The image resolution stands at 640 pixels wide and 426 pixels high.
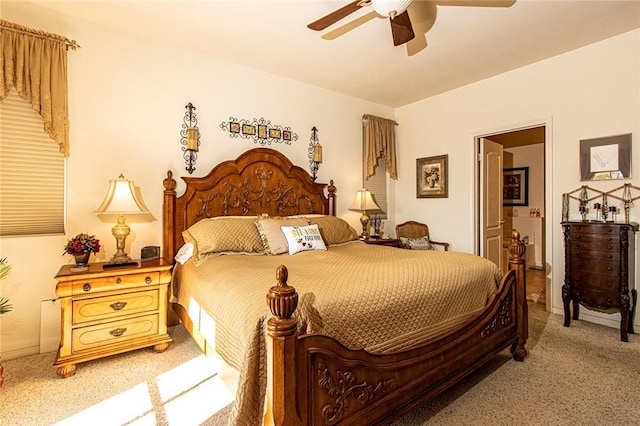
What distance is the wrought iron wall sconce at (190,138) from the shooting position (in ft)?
10.3

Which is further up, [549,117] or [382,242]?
[549,117]

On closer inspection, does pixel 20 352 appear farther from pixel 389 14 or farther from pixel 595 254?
pixel 595 254

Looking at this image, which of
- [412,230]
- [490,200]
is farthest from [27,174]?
[490,200]

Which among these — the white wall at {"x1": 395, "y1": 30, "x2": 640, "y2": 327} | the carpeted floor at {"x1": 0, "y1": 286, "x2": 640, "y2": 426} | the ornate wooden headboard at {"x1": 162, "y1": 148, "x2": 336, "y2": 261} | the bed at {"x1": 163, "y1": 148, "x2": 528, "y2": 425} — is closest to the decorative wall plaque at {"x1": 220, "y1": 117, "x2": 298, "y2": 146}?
the ornate wooden headboard at {"x1": 162, "y1": 148, "x2": 336, "y2": 261}

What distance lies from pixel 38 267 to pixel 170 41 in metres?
2.27

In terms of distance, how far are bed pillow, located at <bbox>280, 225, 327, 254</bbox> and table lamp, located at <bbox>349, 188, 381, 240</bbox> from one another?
128cm

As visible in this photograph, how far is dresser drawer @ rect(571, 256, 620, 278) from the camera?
2.77 m

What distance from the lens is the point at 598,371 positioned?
219cm

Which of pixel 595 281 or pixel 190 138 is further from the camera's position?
pixel 190 138

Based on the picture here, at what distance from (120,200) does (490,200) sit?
168 inches

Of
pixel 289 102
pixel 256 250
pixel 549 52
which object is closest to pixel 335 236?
pixel 256 250

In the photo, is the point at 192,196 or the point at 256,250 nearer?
the point at 256,250

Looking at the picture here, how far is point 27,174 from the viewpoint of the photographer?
8.05 ft

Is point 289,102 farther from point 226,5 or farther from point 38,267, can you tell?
Result: point 38,267
